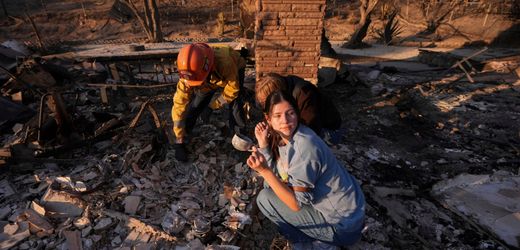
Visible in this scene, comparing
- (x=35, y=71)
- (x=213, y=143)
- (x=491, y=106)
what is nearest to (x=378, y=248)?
(x=213, y=143)

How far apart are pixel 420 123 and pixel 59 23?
59.1ft

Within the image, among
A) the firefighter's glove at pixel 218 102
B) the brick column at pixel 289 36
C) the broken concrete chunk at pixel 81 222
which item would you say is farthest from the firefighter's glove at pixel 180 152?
the brick column at pixel 289 36

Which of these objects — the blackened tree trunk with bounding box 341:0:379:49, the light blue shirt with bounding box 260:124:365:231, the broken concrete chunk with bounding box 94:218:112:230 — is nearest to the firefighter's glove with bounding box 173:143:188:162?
the broken concrete chunk with bounding box 94:218:112:230

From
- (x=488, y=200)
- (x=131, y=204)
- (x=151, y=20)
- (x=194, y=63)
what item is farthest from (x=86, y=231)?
(x=151, y=20)

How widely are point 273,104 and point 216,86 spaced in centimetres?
202

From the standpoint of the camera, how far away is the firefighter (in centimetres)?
329

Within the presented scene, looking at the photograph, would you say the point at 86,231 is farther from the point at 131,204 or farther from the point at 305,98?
the point at 305,98

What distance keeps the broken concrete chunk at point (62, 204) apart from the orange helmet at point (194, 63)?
5.73 ft

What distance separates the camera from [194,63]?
3260 mm

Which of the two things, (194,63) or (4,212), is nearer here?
(4,212)

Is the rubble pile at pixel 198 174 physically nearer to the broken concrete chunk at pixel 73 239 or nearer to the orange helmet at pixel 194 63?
the broken concrete chunk at pixel 73 239

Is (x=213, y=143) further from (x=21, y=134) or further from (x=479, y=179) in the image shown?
(x=479, y=179)

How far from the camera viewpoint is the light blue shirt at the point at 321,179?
2004mm

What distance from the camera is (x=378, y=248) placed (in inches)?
112
